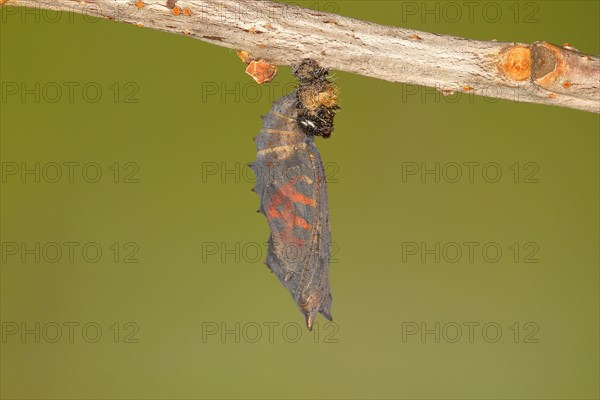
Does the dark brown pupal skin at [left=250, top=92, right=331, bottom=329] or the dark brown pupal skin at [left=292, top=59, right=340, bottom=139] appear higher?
the dark brown pupal skin at [left=292, top=59, right=340, bottom=139]

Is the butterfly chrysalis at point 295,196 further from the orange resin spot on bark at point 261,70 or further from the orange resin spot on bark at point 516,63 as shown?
the orange resin spot on bark at point 516,63

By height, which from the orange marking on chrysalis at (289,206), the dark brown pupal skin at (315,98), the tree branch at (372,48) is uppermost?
the tree branch at (372,48)

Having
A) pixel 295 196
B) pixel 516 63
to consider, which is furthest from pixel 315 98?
pixel 516 63

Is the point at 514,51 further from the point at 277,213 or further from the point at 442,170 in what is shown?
the point at 442,170

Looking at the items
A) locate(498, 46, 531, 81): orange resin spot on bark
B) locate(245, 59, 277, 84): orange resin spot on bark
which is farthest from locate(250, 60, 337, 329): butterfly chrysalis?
A: locate(498, 46, 531, 81): orange resin spot on bark

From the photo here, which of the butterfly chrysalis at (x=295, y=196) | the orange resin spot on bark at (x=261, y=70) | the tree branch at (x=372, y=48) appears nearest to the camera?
the tree branch at (x=372, y=48)

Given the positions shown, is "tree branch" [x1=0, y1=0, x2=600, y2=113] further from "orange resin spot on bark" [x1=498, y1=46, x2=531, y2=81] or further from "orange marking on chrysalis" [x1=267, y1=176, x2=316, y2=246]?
"orange marking on chrysalis" [x1=267, y1=176, x2=316, y2=246]

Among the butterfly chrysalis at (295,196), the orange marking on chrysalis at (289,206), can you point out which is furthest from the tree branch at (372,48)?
the orange marking on chrysalis at (289,206)
